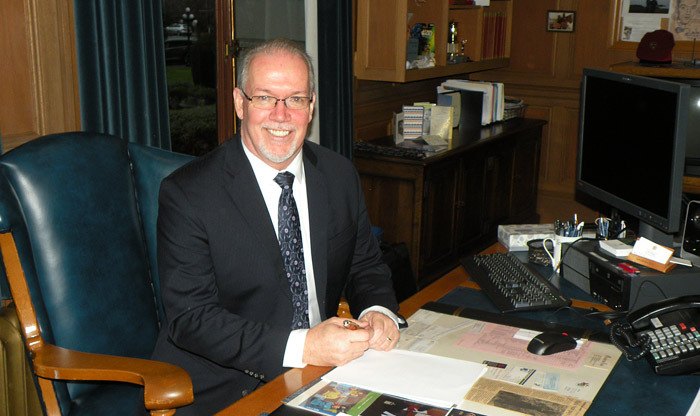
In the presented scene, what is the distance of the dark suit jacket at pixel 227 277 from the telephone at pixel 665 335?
0.55 metres

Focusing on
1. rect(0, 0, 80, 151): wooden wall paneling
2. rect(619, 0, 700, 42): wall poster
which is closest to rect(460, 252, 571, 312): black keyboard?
rect(0, 0, 80, 151): wooden wall paneling

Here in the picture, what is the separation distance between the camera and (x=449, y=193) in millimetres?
4430

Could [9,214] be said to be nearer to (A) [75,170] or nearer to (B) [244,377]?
(A) [75,170]

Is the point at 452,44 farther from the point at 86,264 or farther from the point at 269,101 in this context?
the point at 86,264

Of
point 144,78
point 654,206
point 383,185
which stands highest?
point 144,78

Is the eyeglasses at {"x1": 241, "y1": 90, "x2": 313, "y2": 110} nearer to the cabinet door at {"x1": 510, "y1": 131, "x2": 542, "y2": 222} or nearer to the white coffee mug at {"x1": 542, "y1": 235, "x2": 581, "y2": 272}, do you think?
the white coffee mug at {"x1": 542, "y1": 235, "x2": 581, "y2": 272}

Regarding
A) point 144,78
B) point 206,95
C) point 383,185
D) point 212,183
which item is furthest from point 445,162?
point 212,183

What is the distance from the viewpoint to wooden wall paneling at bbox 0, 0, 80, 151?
269 cm

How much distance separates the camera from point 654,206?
2.14 metres

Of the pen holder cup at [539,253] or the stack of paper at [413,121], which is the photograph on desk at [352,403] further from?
the stack of paper at [413,121]

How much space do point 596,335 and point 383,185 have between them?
251cm

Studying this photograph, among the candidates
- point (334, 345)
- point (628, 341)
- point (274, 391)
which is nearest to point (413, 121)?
point (628, 341)

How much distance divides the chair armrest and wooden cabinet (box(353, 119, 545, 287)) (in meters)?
2.50

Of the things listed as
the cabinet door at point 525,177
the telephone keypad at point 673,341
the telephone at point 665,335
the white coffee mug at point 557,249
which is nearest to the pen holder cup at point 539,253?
the white coffee mug at point 557,249
